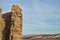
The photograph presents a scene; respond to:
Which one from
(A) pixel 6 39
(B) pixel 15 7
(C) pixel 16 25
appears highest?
(B) pixel 15 7

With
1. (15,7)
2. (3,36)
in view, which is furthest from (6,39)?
(15,7)

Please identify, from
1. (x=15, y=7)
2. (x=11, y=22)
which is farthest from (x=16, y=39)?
(x=15, y=7)

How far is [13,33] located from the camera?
701 inches

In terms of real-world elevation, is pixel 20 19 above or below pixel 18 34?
above

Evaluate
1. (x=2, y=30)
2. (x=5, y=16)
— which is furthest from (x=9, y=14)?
(x=2, y=30)

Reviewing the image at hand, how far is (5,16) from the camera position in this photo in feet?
61.9

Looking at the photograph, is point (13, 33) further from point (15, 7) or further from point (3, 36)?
point (15, 7)

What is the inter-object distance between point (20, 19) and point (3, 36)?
221cm

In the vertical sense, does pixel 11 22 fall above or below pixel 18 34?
above

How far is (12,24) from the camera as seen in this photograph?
18016 mm

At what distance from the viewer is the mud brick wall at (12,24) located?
58.7ft

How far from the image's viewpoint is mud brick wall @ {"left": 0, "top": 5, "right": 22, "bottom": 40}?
17.9 m

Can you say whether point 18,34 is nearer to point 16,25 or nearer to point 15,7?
point 16,25

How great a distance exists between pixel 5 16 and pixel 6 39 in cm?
213
